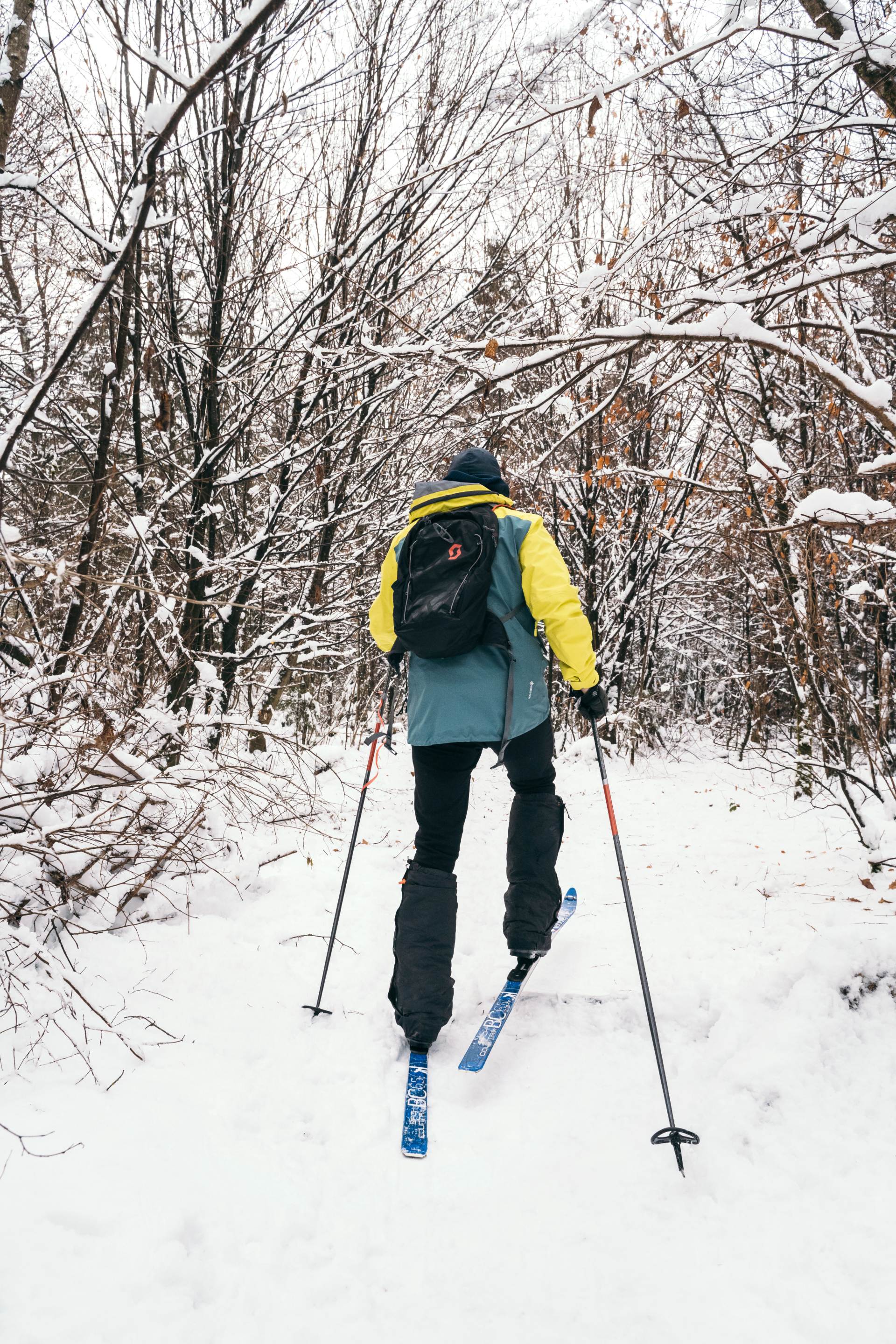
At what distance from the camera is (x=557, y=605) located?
2691mm

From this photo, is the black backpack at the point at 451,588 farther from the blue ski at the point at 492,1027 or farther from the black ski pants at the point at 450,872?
the blue ski at the point at 492,1027

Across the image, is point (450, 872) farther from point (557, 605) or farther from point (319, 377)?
point (319, 377)

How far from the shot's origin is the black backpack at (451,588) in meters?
2.66

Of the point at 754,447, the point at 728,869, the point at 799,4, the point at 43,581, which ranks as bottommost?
the point at 728,869

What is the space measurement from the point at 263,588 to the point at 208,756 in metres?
2.28

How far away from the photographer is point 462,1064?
8.00ft

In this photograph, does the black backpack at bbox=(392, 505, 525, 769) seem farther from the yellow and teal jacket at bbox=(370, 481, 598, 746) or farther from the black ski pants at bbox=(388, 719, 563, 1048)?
the black ski pants at bbox=(388, 719, 563, 1048)

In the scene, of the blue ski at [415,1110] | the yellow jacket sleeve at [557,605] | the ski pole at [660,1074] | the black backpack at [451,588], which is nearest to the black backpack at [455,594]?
the black backpack at [451,588]

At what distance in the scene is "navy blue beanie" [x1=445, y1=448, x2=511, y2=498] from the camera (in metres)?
3.02

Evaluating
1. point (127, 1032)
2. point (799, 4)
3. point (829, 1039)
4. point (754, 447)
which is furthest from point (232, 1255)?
point (799, 4)

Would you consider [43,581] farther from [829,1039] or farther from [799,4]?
[799,4]

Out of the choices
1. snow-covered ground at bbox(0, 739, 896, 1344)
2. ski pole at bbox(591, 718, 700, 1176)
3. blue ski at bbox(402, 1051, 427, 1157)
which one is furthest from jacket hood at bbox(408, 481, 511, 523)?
blue ski at bbox(402, 1051, 427, 1157)

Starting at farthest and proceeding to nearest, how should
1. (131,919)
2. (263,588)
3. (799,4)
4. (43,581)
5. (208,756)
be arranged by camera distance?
1. (263,588)
2. (208,756)
3. (799,4)
4. (131,919)
5. (43,581)

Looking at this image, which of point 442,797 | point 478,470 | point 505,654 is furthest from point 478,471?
point 442,797
